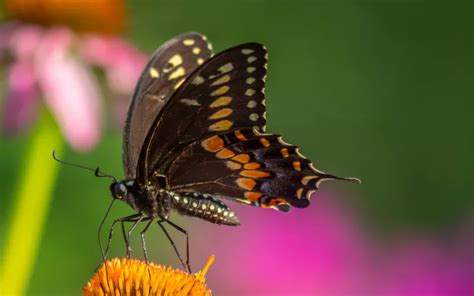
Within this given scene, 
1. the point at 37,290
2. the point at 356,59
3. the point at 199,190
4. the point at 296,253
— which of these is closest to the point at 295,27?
the point at 356,59

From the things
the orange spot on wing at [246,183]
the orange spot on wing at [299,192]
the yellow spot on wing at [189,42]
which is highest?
the yellow spot on wing at [189,42]

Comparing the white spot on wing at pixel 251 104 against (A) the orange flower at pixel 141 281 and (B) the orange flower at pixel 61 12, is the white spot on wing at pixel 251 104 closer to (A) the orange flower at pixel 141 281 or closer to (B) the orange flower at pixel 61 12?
(A) the orange flower at pixel 141 281

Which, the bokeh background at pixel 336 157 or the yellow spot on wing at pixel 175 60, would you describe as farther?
the bokeh background at pixel 336 157

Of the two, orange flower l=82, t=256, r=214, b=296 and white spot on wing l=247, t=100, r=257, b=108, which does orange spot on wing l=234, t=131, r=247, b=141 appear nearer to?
white spot on wing l=247, t=100, r=257, b=108

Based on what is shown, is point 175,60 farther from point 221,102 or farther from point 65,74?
point 65,74

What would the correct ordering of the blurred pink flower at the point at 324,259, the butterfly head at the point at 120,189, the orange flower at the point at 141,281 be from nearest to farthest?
the orange flower at the point at 141,281 < the butterfly head at the point at 120,189 < the blurred pink flower at the point at 324,259

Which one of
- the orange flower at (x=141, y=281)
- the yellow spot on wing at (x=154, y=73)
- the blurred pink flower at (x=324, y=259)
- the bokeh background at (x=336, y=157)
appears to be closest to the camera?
the orange flower at (x=141, y=281)

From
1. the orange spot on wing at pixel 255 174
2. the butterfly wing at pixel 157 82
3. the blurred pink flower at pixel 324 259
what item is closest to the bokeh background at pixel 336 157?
the blurred pink flower at pixel 324 259

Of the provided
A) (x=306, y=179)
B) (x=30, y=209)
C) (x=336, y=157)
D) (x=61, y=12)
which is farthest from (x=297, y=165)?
(x=336, y=157)
